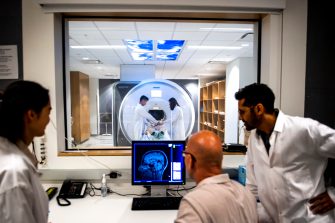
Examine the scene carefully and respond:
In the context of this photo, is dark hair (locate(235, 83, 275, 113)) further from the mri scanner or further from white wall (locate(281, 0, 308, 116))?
the mri scanner

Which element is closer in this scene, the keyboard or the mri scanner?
the keyboard

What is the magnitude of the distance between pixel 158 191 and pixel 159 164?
9.2 inches

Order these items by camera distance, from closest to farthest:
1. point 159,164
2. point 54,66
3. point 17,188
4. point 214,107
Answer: point 17,188 → point 159,164 → point 54,66 → point 214,107

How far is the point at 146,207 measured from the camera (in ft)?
5.79

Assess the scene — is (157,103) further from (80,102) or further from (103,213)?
(80,102)

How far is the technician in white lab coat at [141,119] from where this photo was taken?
3153mm

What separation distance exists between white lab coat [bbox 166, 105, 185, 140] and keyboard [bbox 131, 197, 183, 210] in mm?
1401

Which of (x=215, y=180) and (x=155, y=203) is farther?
(x=155, y=203)

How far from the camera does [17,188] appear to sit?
0.93 m

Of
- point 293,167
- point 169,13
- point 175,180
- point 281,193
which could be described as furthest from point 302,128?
point 169,13

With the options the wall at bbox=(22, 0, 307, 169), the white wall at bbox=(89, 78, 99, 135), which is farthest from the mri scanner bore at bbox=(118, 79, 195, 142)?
the white wall at bbox=(89, 78, 99, 135)

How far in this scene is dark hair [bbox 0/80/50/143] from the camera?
38.4 inches

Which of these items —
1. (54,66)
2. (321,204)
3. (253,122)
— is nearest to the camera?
(321,204)

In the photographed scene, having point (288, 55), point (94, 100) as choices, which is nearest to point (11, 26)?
point (288, 55)
